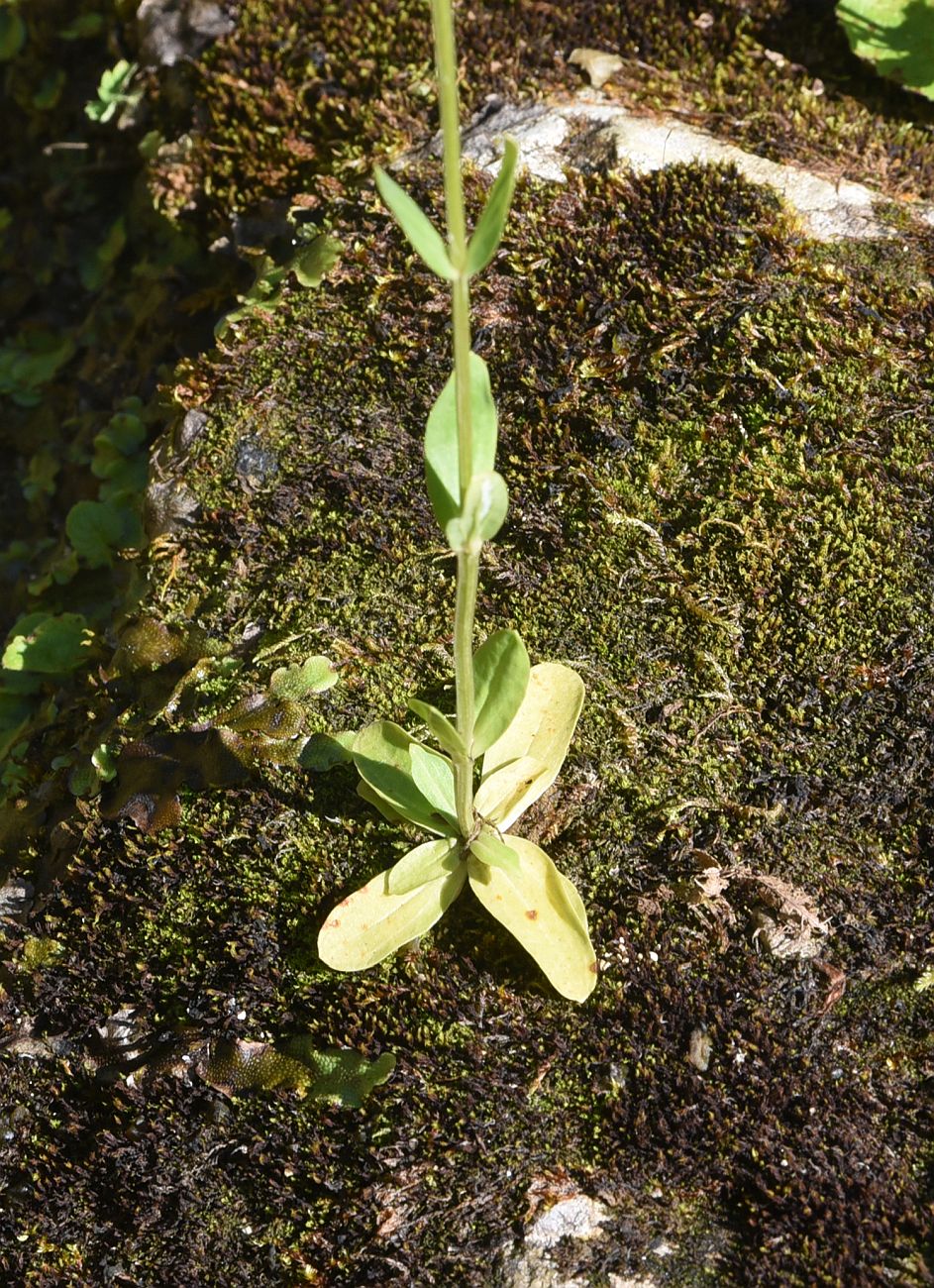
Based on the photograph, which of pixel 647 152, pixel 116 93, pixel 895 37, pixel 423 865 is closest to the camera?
pixel 423 865

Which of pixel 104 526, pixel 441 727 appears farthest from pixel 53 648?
pixel 441 727

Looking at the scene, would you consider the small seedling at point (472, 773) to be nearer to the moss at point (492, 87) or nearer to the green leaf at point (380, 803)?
the green leaf at point (380, 803)

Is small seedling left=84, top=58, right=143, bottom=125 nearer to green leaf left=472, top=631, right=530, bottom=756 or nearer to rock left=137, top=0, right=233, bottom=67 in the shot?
rock left=137, top=0, right=233, bottom=67

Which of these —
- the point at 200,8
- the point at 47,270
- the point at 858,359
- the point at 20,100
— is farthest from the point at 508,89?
the point at 20,100

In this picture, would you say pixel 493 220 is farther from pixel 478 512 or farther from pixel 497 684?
pixel 497 684

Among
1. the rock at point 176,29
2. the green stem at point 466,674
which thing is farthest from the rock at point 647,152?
the green stem at point 466,674
